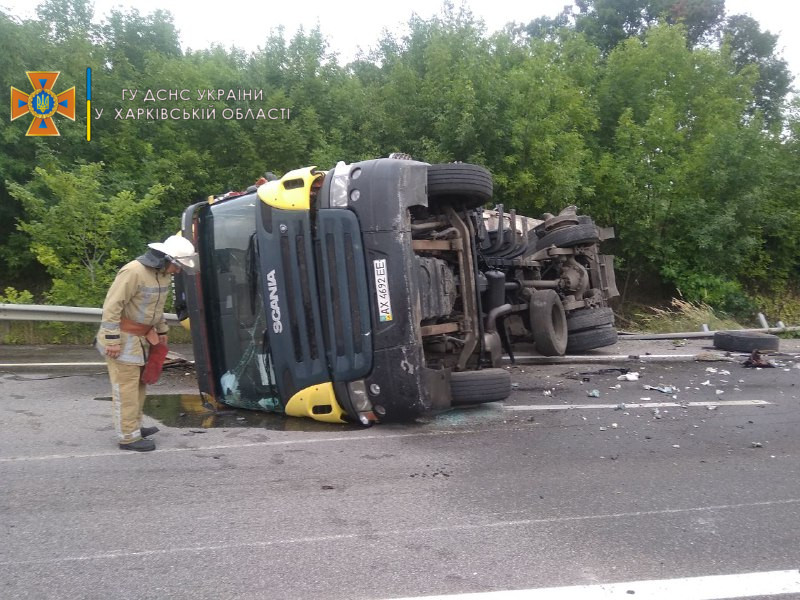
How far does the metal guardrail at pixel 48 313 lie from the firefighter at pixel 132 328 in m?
3.92

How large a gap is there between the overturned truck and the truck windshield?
1 centimetres

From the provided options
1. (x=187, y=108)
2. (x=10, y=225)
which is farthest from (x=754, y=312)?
(x=10, y=225)

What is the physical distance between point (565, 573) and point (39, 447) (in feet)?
12.1

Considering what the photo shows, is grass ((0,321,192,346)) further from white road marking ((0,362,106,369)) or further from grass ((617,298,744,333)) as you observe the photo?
grass ((617,298,744,333))

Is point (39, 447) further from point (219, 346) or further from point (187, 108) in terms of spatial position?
point (187, 108)

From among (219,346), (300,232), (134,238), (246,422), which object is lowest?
(246,422)

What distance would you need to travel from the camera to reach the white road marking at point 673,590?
270 centimetres

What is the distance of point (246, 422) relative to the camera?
5.43 m

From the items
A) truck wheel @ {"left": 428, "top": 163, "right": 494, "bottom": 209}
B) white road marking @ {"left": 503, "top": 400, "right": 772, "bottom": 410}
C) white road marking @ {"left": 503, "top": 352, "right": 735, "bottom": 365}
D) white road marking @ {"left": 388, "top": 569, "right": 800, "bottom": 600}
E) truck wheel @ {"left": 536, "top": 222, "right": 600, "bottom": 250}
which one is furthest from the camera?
truck wheel @ {"left": 536, "top": 222, "right": 600, "bottom": 250}

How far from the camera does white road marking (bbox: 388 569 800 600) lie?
270cm

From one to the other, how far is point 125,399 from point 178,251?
109 centimetres

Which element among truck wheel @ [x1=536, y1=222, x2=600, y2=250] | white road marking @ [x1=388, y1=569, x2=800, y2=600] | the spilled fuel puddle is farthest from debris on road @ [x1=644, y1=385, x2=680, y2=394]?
white road marking @ [x1=388, y1=569, x2=800, y2=600]

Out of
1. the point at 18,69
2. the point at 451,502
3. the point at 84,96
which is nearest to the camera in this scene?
the point at 451,502

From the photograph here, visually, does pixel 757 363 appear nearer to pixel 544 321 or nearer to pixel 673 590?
pixel 544 321
